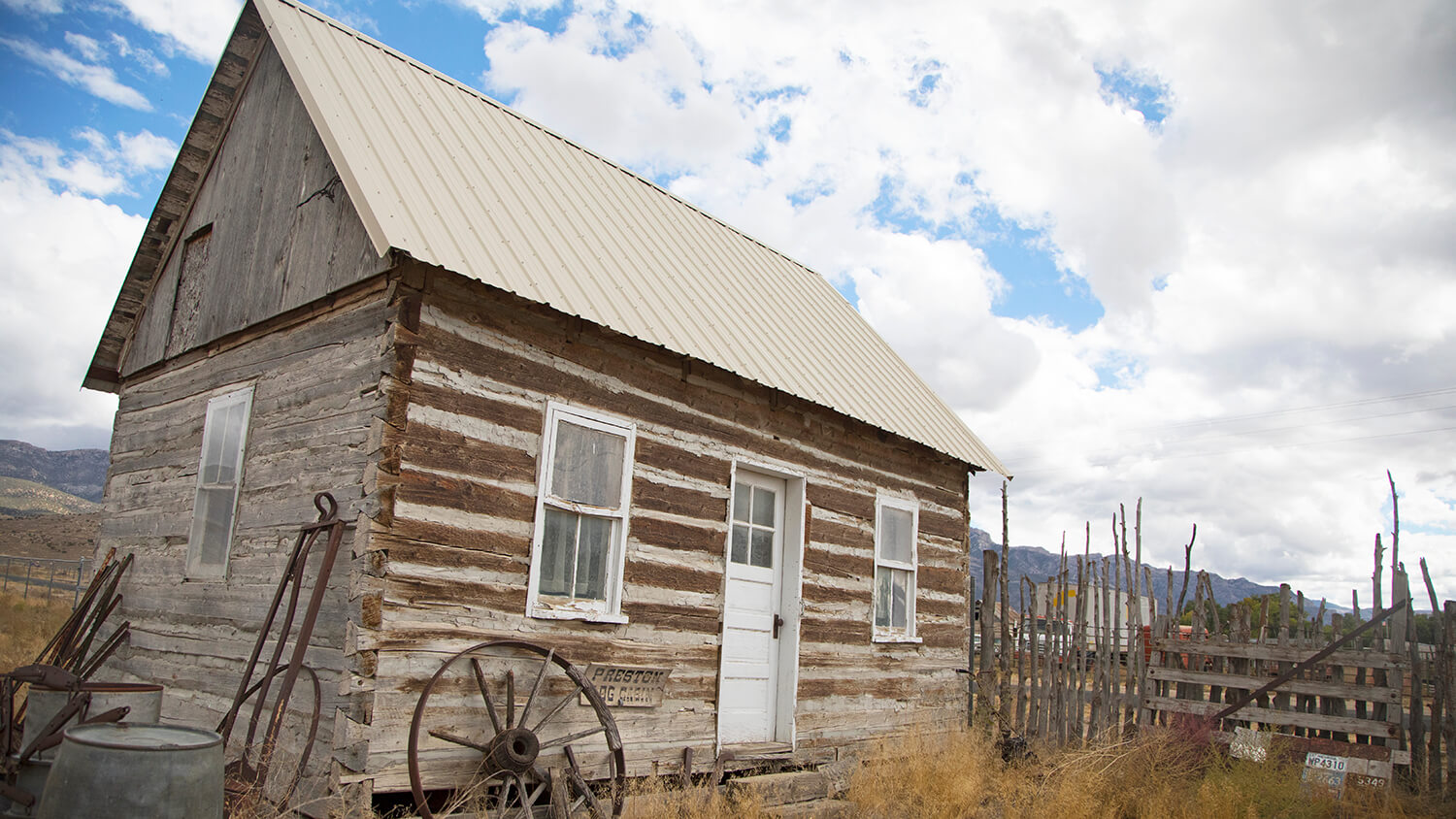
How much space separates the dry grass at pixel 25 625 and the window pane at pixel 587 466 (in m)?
9.78

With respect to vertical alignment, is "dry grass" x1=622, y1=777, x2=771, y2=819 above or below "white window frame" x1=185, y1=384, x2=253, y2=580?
below

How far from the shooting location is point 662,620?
784 cm

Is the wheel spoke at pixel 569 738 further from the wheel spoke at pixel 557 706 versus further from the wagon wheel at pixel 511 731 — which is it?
the wheel spoke at pixel 557 706

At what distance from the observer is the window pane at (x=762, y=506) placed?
9180mm

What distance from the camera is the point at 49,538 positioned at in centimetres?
5516

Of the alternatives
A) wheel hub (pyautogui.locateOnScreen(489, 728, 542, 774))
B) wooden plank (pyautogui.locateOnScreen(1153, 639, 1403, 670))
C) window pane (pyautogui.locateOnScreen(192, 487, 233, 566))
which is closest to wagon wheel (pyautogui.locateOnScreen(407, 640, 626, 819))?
wheel hub (pyautogui.locateOnScreen(489, 728, 542, 774))

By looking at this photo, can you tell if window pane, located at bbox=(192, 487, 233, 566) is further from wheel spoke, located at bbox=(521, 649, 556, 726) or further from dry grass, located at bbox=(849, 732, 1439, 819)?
dry grass, located at bbox=(849, 732, 1439, 819)

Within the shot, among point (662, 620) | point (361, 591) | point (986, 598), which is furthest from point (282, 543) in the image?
point (986, 598)

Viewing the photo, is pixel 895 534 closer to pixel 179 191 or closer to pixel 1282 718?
pixel 1282 718

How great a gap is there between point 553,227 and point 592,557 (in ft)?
9.50

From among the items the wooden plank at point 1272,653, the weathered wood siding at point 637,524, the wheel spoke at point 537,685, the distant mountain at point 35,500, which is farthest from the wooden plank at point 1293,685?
the distant mountain at point 35,500

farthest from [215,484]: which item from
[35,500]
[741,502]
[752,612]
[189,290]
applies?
[35,500]

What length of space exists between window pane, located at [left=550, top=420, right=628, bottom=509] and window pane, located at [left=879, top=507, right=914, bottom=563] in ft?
13.0

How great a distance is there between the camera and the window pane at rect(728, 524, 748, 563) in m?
8.85
